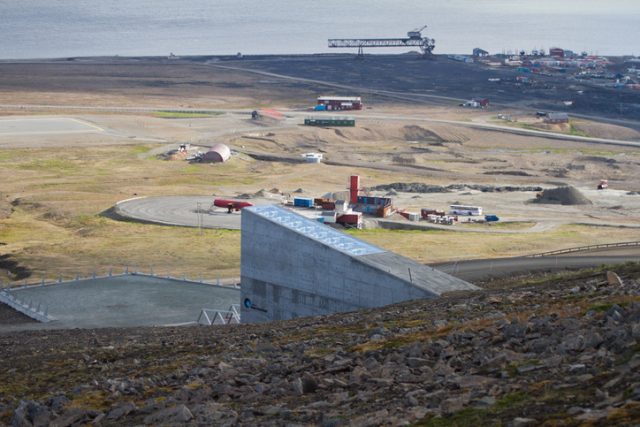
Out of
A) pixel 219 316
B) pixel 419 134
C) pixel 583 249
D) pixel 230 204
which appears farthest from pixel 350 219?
pixel 419 134

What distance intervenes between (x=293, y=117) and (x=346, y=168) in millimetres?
38878

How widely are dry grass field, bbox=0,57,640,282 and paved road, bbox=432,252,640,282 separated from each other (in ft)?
20.4

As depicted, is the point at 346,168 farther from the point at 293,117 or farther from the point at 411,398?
the point at 411,398

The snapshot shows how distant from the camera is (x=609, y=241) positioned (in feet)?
201

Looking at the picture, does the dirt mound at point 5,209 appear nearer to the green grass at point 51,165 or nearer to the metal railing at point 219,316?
the green grass at point 51,165

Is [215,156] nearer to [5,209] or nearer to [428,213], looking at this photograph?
[5,209]

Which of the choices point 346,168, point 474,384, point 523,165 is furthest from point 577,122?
point 474,384

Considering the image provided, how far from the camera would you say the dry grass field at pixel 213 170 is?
57500 millimetres

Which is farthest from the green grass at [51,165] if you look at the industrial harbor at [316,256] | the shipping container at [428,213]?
the shipping container at [428,213]

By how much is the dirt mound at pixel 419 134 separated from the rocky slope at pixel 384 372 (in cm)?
9580

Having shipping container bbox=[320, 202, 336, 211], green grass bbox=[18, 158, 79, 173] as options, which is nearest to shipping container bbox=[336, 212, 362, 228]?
shipping container bbox=[320, 202, 336, 211]

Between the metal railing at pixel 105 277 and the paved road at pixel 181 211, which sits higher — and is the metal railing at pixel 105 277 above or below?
above

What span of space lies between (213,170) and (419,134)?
3787 centimetres

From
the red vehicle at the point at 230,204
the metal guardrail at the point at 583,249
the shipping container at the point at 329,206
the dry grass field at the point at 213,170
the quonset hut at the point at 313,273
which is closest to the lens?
the quonset hut at the point at 313,273
